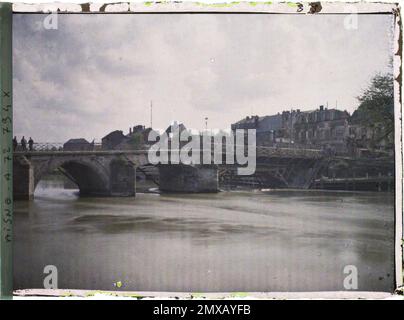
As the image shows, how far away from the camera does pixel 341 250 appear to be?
5.29 m

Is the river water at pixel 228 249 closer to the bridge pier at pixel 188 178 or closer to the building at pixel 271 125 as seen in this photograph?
the building at pixel 271 125

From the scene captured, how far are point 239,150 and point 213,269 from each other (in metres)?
1.80

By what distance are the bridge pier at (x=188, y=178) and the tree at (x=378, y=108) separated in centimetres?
425

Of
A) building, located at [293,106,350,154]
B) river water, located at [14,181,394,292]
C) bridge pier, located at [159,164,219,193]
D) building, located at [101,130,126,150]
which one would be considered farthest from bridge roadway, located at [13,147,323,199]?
river water, located at [14,181,394,292]

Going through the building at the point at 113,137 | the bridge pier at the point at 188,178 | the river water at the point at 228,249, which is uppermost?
the building at the point at 113,137

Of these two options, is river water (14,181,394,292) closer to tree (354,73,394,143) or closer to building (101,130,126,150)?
tree (354,73,394,143)

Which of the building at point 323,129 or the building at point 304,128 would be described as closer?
the building at point 304,128

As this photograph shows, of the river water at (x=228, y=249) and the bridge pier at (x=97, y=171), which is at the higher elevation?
the bridge pier at (x=97, y=171)

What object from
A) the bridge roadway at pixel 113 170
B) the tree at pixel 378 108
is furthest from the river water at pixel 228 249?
the bridge roadway at pixel 113 170

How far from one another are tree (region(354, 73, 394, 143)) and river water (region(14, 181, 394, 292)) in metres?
0.93

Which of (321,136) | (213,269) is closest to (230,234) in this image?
(213,269)

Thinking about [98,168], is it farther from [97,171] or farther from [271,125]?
[271,125]

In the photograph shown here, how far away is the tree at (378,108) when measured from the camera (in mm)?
5027

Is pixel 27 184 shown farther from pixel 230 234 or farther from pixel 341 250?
pixel 341 250
